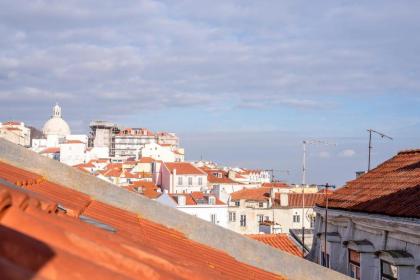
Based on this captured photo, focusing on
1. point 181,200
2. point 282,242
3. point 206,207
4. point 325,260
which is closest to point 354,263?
point 325,260

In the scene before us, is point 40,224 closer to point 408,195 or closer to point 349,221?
point 408,195

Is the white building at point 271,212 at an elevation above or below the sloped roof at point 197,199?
below

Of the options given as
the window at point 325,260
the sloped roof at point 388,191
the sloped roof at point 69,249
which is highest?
the sloped roof at point 69,249

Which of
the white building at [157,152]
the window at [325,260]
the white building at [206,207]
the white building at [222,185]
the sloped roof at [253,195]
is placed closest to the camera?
the window at [325,260]

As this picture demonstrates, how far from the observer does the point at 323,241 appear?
1277 cm

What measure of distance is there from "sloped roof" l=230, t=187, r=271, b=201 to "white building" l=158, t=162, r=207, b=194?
5853 mm

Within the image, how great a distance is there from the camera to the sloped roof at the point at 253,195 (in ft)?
200

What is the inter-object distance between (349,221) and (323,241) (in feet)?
5.65

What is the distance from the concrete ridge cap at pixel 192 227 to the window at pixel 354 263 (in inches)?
218

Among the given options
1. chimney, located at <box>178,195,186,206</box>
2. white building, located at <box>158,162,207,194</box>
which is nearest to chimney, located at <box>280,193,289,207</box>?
chimney, located at <box>178,195,186,206</box>

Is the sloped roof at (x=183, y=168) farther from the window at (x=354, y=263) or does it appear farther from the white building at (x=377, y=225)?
the window at (x=354, y=263)

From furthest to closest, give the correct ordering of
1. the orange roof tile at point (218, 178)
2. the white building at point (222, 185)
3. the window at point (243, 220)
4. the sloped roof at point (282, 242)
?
the orange roof tile at point (218, 178)
the white building at point (222, 185)
the window at point (243, 220)
the sloped roof at point (282, 242)

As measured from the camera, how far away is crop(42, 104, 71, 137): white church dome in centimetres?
12594

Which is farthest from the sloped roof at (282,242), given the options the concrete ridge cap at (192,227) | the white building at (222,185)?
the white building at (222,185)
